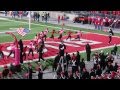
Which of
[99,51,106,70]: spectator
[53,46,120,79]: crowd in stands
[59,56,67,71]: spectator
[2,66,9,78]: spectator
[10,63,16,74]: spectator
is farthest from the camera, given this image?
[99,51,106,70]: spectator

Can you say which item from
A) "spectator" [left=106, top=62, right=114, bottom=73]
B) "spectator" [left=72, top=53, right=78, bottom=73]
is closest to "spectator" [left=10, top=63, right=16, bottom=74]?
"spectator" [left=72, top=53, right=78, bottom=73]

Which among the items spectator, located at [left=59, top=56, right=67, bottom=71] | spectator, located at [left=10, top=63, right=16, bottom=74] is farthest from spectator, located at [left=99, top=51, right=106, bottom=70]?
spectator, located at [left=10, top=63, right=16, bottom=74]

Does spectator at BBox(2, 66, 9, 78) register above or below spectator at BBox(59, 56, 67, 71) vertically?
below

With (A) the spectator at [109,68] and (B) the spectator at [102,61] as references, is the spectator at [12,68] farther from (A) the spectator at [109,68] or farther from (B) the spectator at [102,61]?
(A) the spectator at [109,68]

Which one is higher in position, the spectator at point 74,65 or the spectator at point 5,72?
the spectator at point 74,65

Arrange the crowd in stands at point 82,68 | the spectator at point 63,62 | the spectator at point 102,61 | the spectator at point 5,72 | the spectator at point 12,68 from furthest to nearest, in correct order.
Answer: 1. the spectator at point 102,61
2. the spectator at point 63,62
3. the crowd in stands at point 82,68
4. the spectator at point 12,68
5. the spectator at point 5,72

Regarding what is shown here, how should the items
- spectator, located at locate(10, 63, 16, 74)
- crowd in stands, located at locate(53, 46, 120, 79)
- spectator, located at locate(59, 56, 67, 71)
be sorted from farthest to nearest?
spectator, located at locate(59, 56, 67, 71), crowd in stands, located at locate(53, 46, 120, 79), spectator, located at locate(10, 63, 16, 74)

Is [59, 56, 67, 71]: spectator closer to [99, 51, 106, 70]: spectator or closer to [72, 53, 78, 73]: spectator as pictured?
[72, 53, 78, 73]: spectator

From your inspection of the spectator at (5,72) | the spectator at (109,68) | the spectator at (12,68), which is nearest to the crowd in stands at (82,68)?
the spectator at (109,68)

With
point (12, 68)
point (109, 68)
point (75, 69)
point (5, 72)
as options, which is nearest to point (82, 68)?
point (75, 69)

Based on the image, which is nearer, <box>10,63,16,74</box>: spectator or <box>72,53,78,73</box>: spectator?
<box>10,63,16,74</box>: spectator

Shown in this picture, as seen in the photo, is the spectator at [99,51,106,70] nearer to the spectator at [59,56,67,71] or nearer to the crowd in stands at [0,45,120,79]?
the crowd in stands at [0,45,120,79]

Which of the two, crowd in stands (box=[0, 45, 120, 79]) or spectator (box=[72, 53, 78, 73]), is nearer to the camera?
crowd in stands (box=[0, 45, 120, 79])
